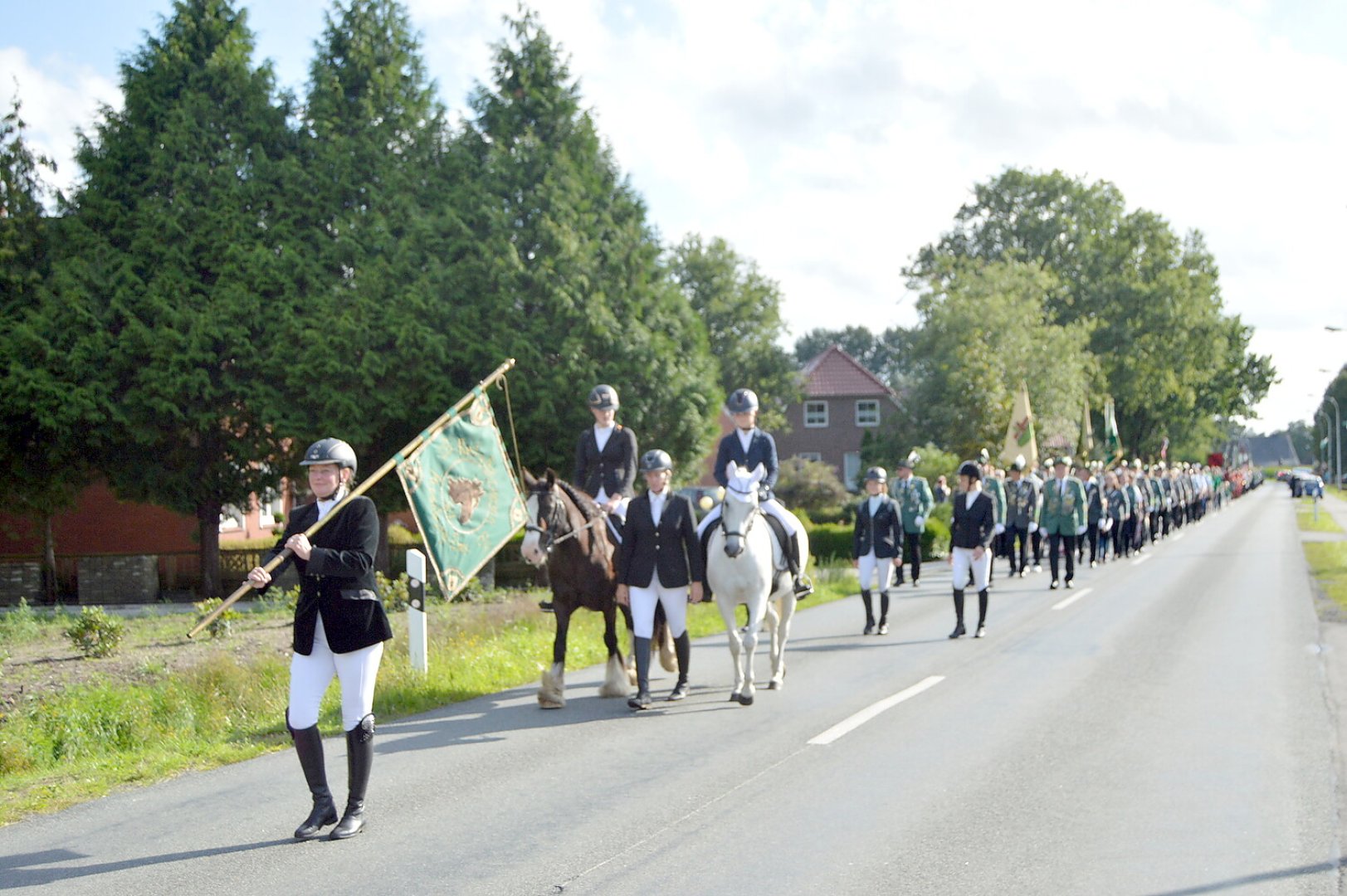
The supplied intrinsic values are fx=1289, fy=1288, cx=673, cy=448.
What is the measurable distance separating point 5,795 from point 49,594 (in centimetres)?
2110

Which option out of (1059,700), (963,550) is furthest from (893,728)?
(963,550)

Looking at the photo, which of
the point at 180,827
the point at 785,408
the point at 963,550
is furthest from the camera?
the point at 785,408

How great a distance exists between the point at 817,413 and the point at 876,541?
55666mm

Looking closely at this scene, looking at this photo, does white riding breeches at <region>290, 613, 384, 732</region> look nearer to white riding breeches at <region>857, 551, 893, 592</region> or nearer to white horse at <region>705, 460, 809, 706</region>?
white horse at <region>705, 460, 809, 706</region>

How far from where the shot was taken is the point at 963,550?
14758 mm

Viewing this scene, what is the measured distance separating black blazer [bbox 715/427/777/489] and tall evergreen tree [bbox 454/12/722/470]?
15.3 metres

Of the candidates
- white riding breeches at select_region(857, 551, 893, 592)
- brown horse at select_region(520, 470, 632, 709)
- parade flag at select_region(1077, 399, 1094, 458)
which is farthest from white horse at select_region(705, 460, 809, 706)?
parade flag at select_region(1077, 399, 1094, 458)

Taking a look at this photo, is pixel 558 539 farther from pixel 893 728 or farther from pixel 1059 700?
pixel 1059 700

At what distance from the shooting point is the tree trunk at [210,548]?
27.6 metres

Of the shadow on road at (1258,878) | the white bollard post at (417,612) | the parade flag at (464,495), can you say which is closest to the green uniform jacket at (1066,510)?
the parade flag at (464,495)

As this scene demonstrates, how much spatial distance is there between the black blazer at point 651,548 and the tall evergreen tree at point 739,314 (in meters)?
53.6

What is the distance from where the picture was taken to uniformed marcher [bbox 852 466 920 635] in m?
15.3

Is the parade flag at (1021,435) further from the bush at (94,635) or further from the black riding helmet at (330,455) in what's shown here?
the black riding helmet at (330,455)

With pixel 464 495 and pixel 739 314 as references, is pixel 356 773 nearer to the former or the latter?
pixel 464 495
